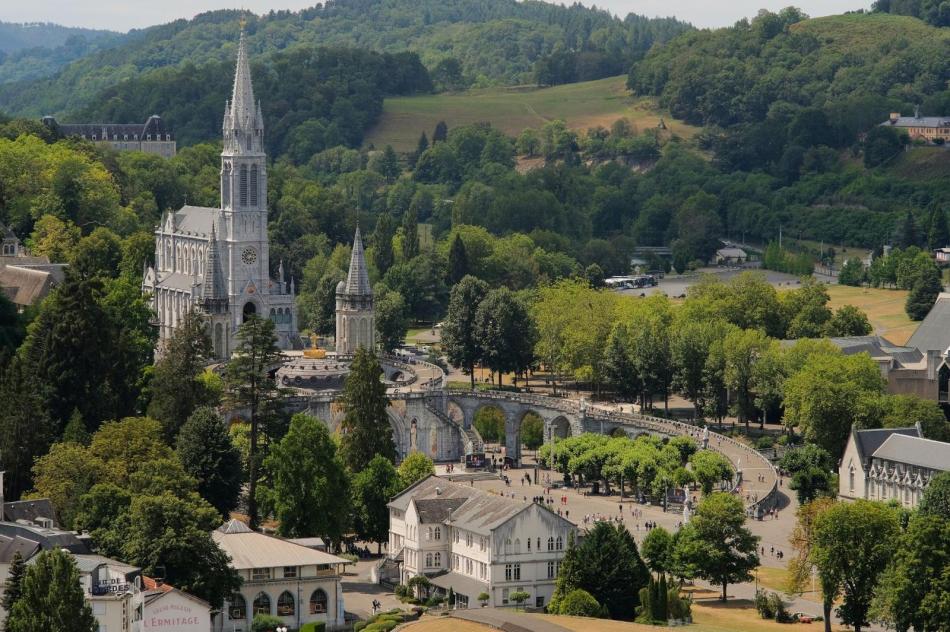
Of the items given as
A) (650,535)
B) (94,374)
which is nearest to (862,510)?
(650,535)

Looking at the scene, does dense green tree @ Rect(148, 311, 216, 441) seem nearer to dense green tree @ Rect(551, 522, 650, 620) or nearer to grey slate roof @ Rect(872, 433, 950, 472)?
dense green tree @ Rect(551, 522, 650, 620)

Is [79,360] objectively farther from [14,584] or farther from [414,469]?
[14,584]

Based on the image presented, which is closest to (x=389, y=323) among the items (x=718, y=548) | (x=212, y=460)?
(x=212, y=460)

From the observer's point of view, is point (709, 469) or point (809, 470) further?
point (809, 470)

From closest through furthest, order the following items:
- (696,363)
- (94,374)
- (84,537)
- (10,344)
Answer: (84,537), (94,374), (10,344), (696,363)

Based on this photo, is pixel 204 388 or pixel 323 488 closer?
pixel 323 488

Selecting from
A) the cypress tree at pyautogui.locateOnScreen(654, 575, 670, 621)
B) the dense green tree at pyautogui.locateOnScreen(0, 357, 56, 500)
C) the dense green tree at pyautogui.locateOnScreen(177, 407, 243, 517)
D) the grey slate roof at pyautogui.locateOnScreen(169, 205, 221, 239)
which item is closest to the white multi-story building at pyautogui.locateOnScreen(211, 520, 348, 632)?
the dense green tree at pyautogui.locateOnScreen(177, 407, 243, 517)

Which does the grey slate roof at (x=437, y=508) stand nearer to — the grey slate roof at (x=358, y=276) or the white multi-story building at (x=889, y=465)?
the white multi-story building at (x=889, y=465)

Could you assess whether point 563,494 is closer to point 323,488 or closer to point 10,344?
point 323,488
